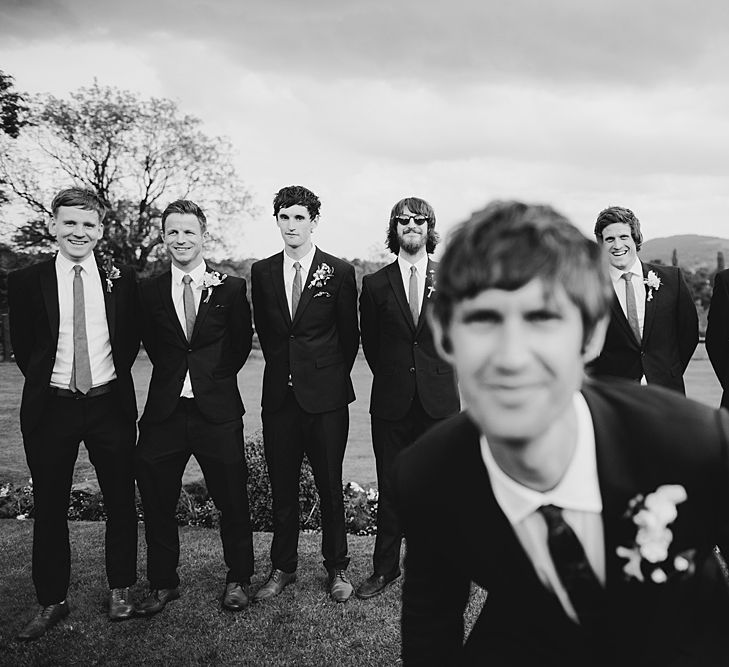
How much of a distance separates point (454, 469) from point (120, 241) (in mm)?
30886

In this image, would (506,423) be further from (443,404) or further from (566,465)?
(443,404)

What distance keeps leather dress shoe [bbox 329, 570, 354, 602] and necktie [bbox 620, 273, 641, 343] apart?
2789 millimetres

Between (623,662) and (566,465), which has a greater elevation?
(566,465)

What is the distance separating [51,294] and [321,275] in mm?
1875

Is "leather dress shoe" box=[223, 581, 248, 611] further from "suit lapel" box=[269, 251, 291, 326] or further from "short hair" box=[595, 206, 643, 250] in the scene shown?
"short hair" box=[595, 206, 643, 250]

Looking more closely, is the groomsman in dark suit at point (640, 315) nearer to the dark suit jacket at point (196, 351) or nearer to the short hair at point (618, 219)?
the short hair at point (618, 219)

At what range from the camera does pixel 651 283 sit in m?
5.28

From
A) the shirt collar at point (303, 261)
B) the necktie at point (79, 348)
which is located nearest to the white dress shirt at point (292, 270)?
the shirt collar at point (303, 261)

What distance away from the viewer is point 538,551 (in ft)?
5.31

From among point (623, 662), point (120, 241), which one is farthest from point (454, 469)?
point (120, 241)

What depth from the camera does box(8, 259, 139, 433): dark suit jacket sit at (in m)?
4.50

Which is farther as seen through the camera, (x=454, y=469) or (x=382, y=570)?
(x=382, y=570)

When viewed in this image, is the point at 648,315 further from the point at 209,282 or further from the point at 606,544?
the point at 606,544

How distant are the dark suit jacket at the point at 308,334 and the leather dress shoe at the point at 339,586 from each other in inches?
47.1
